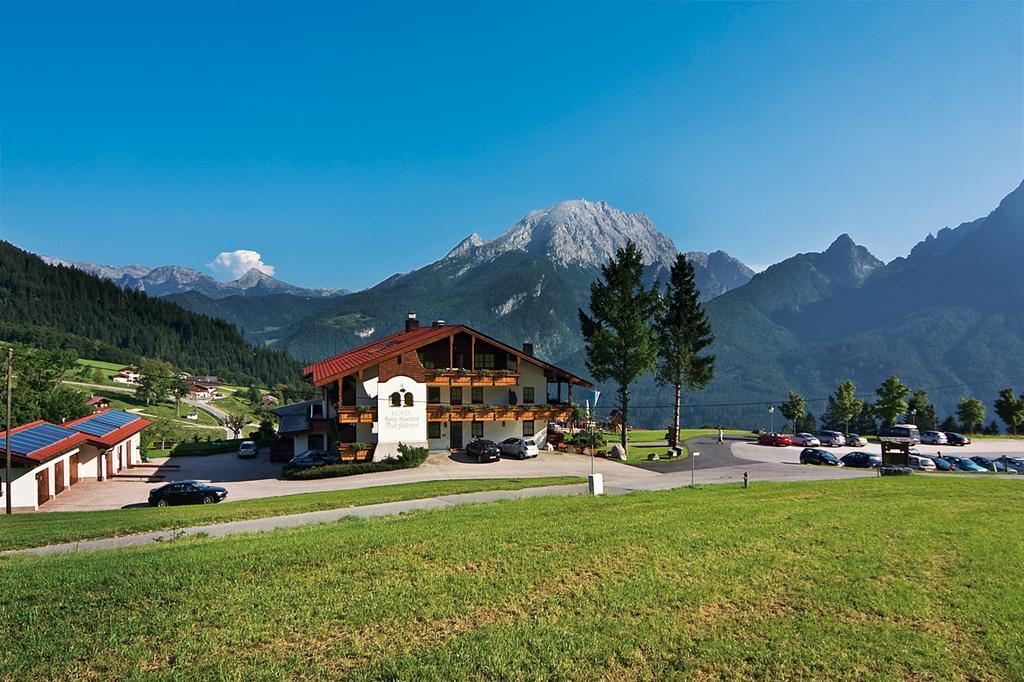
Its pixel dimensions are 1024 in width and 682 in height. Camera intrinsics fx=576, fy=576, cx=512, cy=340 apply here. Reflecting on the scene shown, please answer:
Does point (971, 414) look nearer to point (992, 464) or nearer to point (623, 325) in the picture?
point (992, 464)

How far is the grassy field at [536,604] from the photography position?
27.5 ft

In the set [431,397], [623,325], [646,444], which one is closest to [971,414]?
[646,444]

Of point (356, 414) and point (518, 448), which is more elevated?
point (356, 414)

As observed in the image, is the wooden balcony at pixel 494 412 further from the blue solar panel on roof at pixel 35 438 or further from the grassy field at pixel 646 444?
the blue solar panel on roof at pixel 35 438

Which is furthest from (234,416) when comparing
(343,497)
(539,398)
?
(343,497)

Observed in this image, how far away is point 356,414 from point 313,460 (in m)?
4.38

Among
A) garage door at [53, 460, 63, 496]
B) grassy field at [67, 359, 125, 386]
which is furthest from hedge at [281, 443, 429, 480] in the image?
grassy field at [67, 359, 125, 386]

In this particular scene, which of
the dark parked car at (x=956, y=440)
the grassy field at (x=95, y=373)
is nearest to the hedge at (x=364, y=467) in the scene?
the dark parked car at (x=956, y=440)

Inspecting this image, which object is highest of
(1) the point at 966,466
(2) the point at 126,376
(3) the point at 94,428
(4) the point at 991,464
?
(2) the point at 126,376

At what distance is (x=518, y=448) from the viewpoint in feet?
143

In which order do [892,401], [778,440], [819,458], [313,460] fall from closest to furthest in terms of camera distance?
[313,460]
[819,458]
[778,440]
[892,401]

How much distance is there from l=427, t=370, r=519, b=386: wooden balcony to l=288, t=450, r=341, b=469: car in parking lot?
8820mm

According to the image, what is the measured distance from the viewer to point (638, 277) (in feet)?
166

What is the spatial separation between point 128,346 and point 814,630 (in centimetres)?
23071
